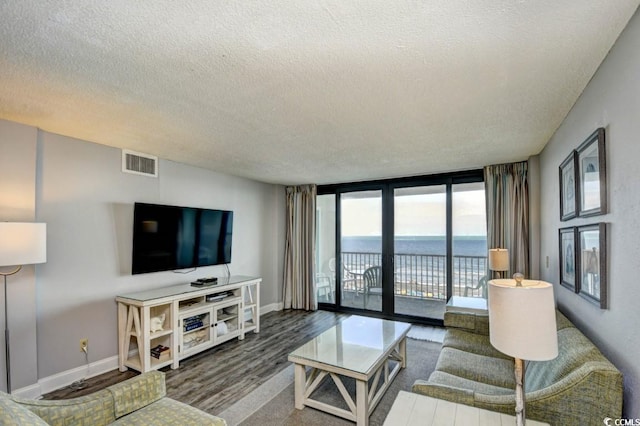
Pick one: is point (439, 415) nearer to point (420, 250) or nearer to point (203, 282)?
point (203, 282)

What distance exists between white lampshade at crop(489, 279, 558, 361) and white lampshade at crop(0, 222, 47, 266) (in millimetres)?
3092

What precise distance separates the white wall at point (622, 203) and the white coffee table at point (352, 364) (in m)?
1.41

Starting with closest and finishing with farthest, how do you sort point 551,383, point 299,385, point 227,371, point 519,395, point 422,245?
point 519,395 → point 551,383 → point 299,385 → point 227,371 → point 422,245

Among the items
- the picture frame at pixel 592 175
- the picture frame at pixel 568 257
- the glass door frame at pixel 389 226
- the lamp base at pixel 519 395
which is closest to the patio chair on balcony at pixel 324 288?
the glass door frame at pixel 389 226

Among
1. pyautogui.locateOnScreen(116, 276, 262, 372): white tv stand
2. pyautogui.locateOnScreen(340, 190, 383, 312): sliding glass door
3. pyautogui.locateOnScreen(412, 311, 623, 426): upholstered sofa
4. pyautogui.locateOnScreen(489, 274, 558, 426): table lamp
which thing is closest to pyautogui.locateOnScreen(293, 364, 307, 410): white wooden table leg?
pyautogui.locateOnScreen(412, 311, 623, 426): upholstered sofa

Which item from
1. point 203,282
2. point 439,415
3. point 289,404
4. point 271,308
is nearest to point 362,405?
point 289,404

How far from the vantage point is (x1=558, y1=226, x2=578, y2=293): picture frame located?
6.73 ft

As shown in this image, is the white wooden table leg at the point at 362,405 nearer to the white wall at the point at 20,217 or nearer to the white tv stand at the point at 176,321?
the white tv stand at the point at 176,321

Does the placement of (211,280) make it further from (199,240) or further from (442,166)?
(442,166)

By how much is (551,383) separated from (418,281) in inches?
131

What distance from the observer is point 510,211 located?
3.89 meters

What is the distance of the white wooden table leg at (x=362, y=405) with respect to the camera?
2.20m

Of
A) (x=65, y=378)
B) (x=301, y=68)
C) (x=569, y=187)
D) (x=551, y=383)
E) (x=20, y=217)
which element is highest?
(x=301, y=68)

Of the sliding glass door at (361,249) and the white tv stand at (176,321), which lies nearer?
the white tv stand at (176,321)
